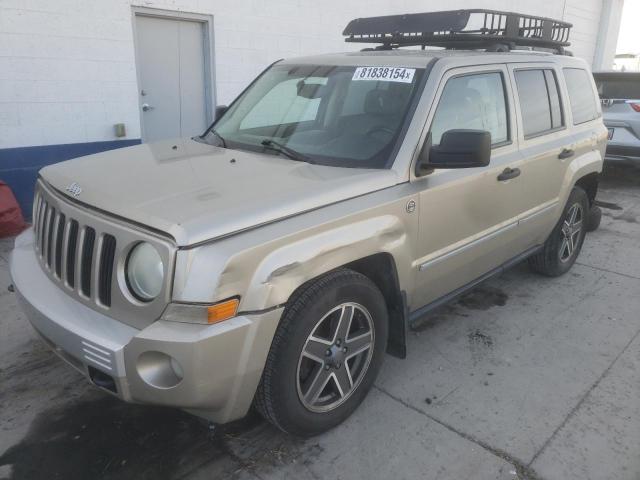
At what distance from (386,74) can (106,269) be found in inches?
74.8

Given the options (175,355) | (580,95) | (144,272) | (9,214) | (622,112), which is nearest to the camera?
(175,355)

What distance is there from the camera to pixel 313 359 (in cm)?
258

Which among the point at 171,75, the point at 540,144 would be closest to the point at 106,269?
the point at 540,144

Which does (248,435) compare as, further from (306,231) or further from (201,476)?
(306,231)

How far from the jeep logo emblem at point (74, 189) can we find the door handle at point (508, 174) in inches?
95.6

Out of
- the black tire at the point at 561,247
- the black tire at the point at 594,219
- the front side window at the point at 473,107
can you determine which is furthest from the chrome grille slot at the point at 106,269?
the black tire at the point at 594,219

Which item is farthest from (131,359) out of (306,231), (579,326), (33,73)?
(33,73)

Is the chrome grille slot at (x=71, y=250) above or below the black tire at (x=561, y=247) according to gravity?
above

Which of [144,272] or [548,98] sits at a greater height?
[548,98]

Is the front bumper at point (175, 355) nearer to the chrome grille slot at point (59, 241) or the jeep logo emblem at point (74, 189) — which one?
the chrome grille slot at point (59, 241)

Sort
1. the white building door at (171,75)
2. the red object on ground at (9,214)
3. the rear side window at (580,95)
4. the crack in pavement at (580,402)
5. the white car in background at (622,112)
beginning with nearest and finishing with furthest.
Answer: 1. the crack in pavement at (580,402)
2. the rear side window at (580,95)
3. the red object on ground at (9,214)
4. the white building door at (171,75)
5. the white car in background at (622,112)

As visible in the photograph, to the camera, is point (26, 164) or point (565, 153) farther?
point (26, 164)

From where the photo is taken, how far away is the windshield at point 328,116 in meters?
2.98

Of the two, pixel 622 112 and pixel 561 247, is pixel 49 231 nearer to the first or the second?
pixel 561 247
